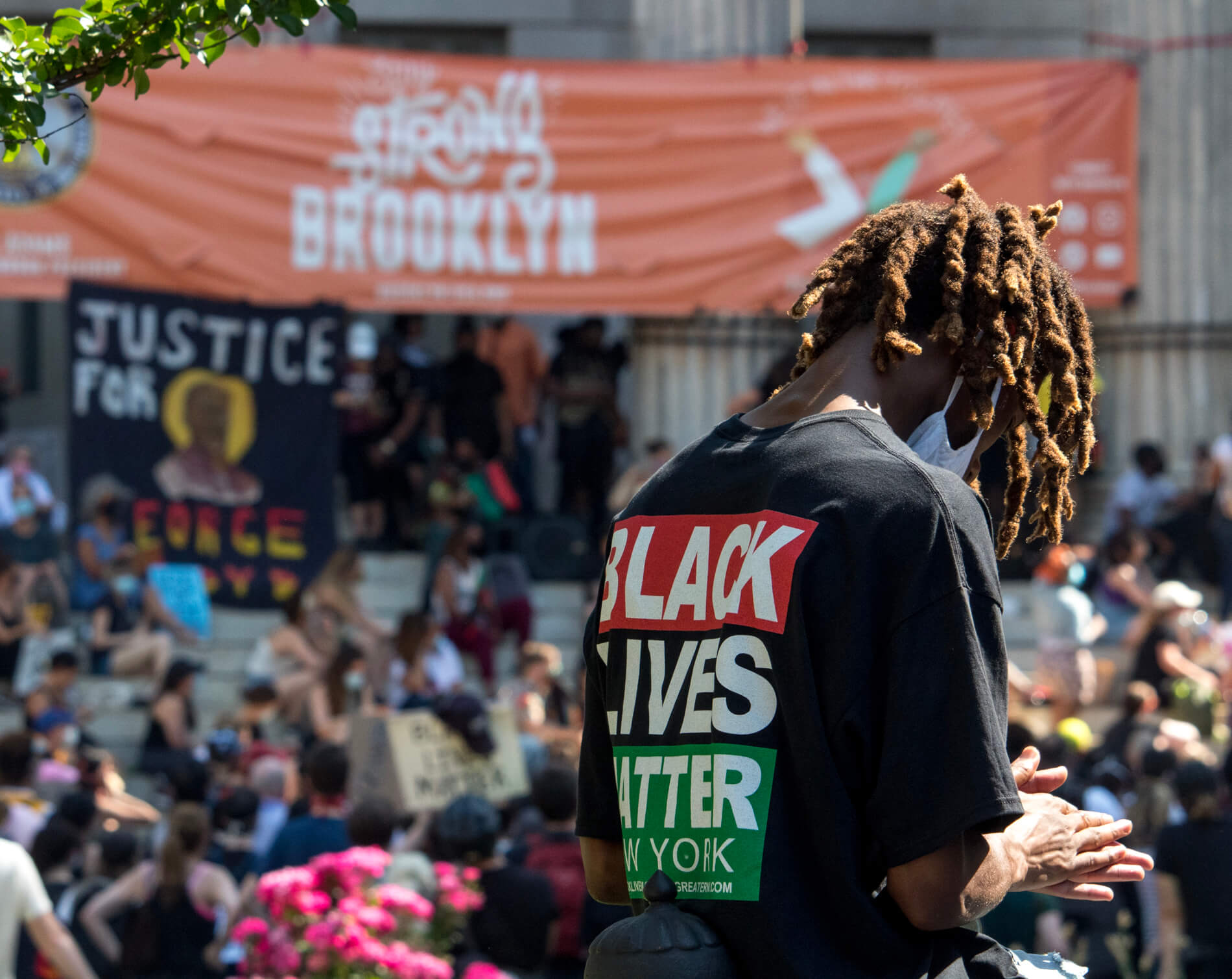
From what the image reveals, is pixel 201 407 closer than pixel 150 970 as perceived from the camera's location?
No

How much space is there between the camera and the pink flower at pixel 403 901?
5652mm

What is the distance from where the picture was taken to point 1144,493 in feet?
43.4

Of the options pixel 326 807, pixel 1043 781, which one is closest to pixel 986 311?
pixel 1043 781

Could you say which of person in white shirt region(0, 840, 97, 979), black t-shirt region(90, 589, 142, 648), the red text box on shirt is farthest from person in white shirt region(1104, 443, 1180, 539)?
the red text box on shirt

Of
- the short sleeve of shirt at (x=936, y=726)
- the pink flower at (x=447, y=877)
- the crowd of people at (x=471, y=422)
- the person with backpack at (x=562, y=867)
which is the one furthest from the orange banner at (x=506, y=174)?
the short sleeve of shirt at (x=936, y=726)

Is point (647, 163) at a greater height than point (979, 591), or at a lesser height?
greater

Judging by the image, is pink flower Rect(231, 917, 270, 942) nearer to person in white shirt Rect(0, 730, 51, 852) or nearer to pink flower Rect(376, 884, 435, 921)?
pink flower Rect(376, 884, 435, 921)

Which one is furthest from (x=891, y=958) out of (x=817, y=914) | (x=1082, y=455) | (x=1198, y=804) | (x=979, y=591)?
(x=1198, y=804)

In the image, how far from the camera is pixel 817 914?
204cm

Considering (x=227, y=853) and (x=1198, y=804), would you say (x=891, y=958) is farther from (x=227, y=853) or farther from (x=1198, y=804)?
(x=227, y=853)

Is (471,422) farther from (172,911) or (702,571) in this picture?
(702,571)

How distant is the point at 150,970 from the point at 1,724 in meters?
4.66

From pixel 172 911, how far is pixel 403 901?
5.20ft

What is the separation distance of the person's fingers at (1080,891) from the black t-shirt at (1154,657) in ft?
28.6
